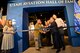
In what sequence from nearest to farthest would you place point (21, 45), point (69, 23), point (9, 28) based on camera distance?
point (9, 28) < point (21, 45) < point (69, 23)

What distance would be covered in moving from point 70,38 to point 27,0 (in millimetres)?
2436

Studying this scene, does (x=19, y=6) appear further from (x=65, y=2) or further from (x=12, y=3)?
(x=65, y=2)

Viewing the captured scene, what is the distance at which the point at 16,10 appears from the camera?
8.04 metres

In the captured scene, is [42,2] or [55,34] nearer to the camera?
[55,34]

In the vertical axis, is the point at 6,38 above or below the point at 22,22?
below

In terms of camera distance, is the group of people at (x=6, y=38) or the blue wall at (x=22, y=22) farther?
the blue wall at (x=22, y=22)

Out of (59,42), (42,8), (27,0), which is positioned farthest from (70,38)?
(27,0)

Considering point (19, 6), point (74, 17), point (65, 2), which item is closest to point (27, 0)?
point (19, 6)

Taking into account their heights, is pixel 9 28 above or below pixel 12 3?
below

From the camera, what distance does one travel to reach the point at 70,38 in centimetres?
805

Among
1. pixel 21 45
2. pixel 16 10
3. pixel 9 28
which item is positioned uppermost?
pixel 16 10

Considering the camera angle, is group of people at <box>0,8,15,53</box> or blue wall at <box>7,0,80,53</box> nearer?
group of people at <box>0,8,15,53</box>

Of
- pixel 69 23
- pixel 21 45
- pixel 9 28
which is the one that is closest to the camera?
pixel 9 28

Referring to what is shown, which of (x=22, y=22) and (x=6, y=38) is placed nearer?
(x=6, y=38)
